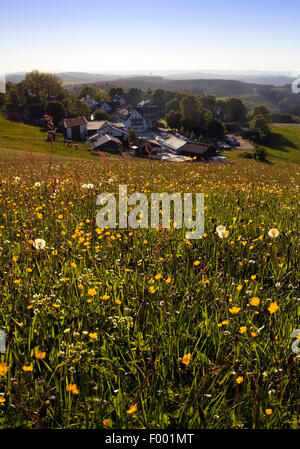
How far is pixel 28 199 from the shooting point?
22.0 feet

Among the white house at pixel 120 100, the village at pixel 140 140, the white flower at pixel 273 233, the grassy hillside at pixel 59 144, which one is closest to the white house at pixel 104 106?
the white house at pixel 120 100

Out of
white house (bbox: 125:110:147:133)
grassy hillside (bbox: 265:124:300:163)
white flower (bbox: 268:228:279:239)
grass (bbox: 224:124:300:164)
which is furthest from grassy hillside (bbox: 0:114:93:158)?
grassy hillside (bbox: 265:124:300:163)

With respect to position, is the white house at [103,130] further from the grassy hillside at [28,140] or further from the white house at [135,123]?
the white house at [135,123]

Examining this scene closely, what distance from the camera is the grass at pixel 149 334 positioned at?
7.07 feet

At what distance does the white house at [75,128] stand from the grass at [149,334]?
8514 centimetres

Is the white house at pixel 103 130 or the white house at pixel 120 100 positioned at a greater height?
the white house at pixel 120 100

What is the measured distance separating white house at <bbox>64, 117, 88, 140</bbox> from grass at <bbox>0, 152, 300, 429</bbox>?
85.1 metres

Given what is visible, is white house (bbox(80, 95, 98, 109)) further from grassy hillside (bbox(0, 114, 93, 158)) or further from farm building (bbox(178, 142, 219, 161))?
farm building (bbox(178, 142, 219, 161))

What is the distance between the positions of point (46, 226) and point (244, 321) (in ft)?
12.2

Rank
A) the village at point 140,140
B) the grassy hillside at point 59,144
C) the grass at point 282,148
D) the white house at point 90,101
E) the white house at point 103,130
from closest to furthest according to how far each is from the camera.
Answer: the grassy hillside at point 59,144, the village at point 140,140, the grass at point 282,148, the white house at point 103,130, the white house at point 90,101

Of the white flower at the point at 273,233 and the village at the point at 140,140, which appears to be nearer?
the white flower at the point at 273,233
